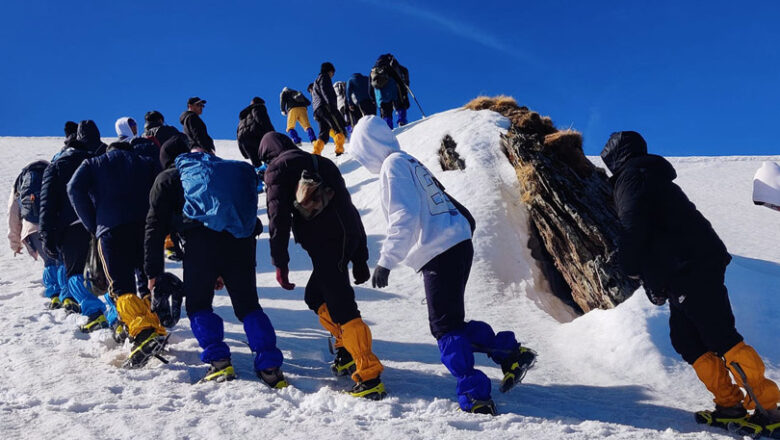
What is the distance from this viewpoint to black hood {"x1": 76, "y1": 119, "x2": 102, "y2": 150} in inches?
254

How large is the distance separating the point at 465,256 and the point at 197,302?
1.89 metres

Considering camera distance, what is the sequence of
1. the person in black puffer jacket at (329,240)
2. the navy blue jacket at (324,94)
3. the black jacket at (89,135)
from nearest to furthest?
the person in black puffer jacket at (329,240), the black jacket at (89,135), the navy blue jacket at (324,94)

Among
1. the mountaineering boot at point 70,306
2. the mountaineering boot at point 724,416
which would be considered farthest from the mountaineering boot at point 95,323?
the mountaineering boot at point 724,416

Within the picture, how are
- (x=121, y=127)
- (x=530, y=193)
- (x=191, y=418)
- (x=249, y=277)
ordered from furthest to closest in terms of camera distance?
(x=121, y=127) → (x=530, y=193) → (x=249, y=277) → (x=191, y=418)

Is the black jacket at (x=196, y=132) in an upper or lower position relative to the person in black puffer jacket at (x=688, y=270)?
upper

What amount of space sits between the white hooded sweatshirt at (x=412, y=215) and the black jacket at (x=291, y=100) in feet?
37.2

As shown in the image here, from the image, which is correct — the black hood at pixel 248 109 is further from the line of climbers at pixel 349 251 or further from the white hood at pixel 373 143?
the white hood at pixel 373 143

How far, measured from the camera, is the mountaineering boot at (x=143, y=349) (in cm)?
431

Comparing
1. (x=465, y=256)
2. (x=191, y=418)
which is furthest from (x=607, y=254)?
(x=191, y=418)

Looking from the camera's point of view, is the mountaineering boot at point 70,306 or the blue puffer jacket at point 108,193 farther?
the mountaineering boot at point 70,306

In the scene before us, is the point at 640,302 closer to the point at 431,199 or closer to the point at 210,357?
the point at 431,199

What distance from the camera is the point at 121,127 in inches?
365

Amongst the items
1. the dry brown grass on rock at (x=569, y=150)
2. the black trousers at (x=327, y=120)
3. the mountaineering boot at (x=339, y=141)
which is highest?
the black trousers at (x=327, y=120)

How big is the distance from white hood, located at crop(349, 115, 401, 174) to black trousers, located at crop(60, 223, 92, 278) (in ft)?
11.3
